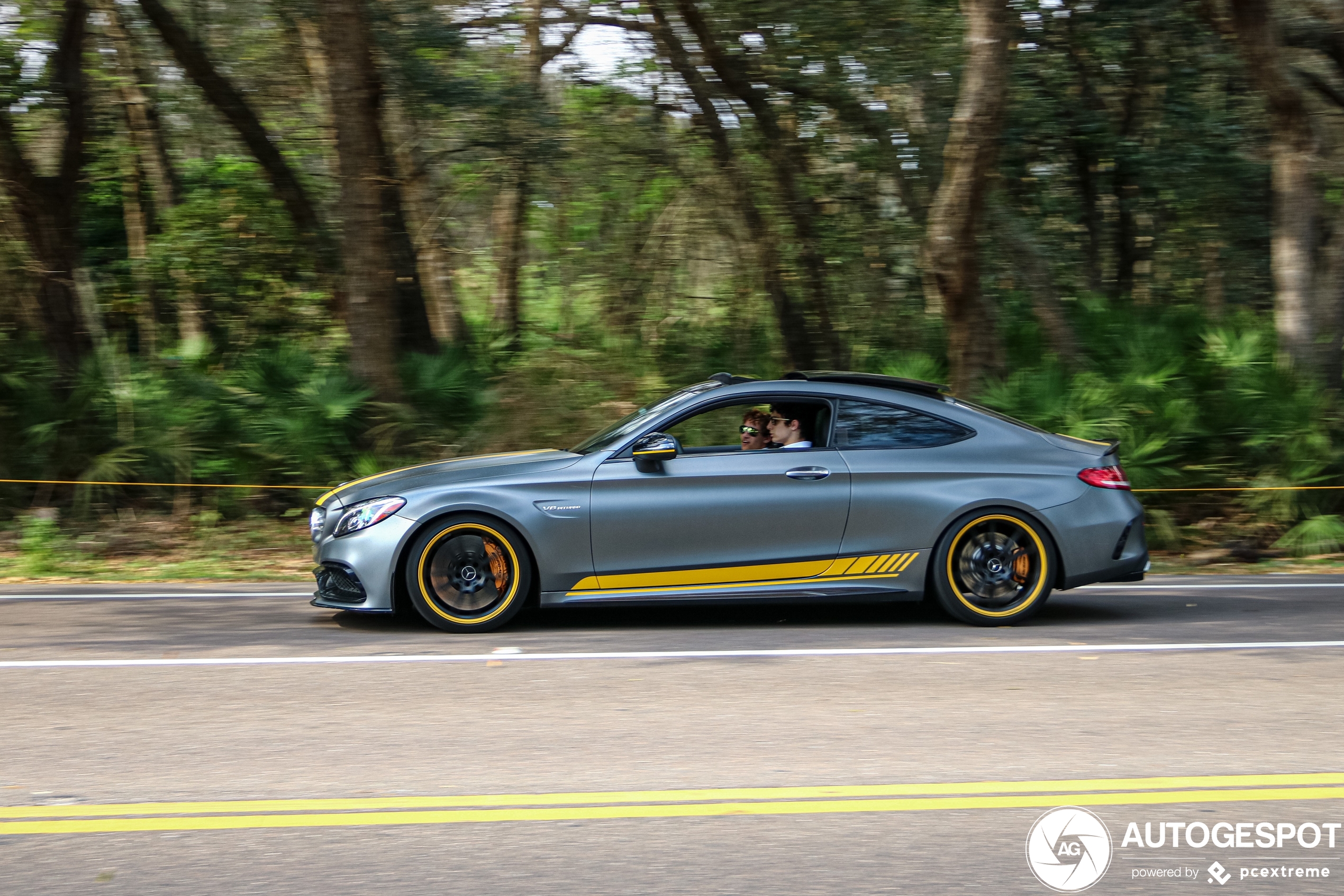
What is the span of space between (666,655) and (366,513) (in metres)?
2.01

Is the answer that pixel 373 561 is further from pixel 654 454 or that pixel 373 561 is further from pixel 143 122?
pixel 143 122

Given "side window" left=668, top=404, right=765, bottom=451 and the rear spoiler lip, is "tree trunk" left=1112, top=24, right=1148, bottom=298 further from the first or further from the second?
the rear spoiler lip

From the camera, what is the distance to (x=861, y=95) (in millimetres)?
16094

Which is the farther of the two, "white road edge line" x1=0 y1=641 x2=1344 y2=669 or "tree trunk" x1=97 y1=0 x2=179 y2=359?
"tree trunk" x1=97 y1=0 x2=179 y2=359

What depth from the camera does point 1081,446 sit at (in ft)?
27.0

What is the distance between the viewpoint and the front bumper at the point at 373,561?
7.54 metres

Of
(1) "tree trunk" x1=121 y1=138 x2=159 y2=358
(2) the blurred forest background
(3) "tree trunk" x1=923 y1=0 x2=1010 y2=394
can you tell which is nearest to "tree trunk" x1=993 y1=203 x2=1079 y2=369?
(2) the blurred forest background

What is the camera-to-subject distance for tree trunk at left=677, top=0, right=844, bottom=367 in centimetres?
1556

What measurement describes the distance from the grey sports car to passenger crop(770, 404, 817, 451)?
13 millimetres

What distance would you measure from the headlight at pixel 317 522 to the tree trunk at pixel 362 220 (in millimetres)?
5247

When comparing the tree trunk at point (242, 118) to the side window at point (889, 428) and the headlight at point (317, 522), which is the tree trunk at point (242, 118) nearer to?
the headlight at point (317, 522)

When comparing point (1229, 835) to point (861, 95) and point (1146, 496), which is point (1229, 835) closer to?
point (1146, 496)

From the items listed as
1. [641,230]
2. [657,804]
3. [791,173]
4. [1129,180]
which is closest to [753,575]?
[657,804]

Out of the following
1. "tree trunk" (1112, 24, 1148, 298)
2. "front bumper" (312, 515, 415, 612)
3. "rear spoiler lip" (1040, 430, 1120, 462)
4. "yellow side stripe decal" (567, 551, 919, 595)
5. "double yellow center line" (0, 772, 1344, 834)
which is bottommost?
"double yellow center line" (0, 772, 1344, 834)
